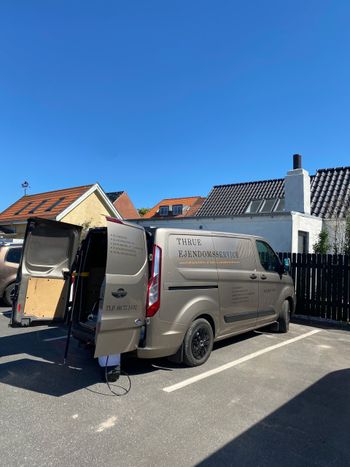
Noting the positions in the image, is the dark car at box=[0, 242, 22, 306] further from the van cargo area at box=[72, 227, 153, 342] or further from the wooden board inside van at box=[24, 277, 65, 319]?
the van cargo area at box=[72, 227, 153, 342]

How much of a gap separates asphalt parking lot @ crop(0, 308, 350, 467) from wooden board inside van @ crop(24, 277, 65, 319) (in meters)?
0.73

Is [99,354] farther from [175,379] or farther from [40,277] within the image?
[40,277]

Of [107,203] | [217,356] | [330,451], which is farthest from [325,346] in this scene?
[107,203]

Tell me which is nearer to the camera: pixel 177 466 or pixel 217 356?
pixel 177 466

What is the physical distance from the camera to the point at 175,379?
5.00m

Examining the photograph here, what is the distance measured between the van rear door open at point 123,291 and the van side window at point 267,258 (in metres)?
3.15

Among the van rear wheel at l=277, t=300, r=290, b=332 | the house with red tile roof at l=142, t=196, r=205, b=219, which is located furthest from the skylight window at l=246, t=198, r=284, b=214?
the house with red tile roof at l=142, t=196, r=205, b=219

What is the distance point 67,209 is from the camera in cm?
2189

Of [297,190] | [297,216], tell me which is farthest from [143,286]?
[297,190]

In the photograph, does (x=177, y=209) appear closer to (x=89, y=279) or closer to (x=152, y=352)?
(x=89, y=279)

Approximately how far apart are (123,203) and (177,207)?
25.2 feet

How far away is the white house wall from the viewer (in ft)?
38.8

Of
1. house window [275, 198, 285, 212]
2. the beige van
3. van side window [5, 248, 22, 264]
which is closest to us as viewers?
the beige van

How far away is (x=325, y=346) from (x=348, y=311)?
2.70 meters
